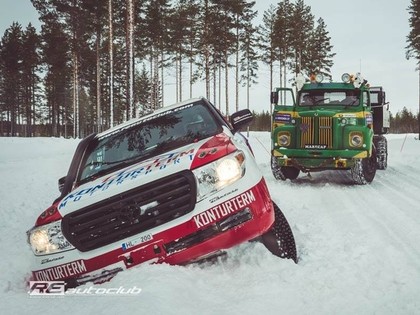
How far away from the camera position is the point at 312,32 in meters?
44.0

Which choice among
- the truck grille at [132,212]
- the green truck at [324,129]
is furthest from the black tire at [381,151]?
the truck grille at [132,212]

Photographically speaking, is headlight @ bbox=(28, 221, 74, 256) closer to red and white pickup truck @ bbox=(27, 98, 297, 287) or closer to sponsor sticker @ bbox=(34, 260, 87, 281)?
red and white pickup truck @ bbox=(27, 98, 297, 287)

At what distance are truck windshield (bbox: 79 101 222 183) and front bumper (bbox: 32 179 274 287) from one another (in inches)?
38.5

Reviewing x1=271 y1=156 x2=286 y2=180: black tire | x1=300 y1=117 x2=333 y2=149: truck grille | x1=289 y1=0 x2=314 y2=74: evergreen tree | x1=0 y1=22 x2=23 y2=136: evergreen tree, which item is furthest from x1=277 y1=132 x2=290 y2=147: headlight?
x1=0 y1=22 x2=23 y2=136: evergreen tree

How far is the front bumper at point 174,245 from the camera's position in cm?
295

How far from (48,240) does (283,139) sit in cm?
649

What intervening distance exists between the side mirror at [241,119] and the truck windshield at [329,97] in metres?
5.35

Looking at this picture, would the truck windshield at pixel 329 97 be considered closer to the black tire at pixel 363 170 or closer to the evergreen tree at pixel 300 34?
the black tire at pixel 363 170

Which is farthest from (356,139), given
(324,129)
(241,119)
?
(241,119)

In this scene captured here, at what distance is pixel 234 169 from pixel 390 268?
1.75 m

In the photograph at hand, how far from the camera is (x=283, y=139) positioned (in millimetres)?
8734

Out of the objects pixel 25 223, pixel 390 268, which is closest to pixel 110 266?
pixel 390 268

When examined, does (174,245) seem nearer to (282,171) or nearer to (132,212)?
(132,212)

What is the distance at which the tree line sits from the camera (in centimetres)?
2675
